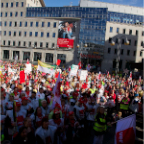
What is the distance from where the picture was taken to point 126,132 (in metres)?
3.49

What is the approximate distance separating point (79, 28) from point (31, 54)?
57.2ft

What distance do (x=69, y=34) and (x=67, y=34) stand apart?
0.62 meters

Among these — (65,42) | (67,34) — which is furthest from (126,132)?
(67,34)

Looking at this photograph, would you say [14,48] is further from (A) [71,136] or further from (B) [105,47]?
(A) [71,136]

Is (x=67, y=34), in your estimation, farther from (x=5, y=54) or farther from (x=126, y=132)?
(x=126, y=132)

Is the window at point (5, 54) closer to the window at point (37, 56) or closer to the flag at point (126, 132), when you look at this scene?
the window at point (37, 56)

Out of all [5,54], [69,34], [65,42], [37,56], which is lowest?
[37,56]

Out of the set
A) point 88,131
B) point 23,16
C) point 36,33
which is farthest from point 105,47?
point 88,131

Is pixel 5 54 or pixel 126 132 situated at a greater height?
pixel 5 54

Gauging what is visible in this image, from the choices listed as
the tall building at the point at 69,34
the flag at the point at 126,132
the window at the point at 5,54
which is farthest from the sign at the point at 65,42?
the flag at the point at 126,132

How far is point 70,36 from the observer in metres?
43.2

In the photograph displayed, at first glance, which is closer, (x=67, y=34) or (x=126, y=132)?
(x=126, y=132)

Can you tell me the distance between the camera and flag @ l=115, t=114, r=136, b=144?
3.44 m

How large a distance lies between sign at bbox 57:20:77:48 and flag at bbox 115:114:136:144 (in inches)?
1604
